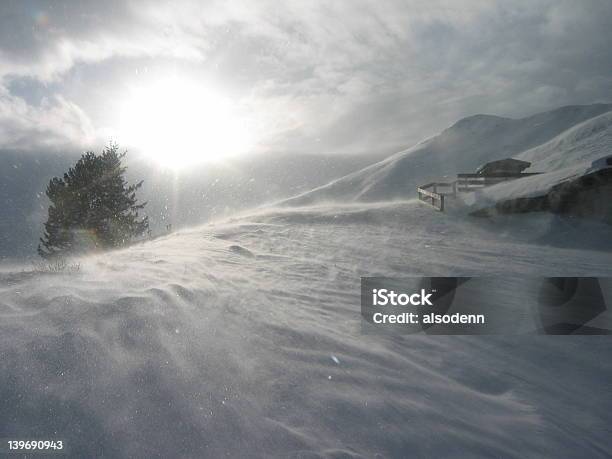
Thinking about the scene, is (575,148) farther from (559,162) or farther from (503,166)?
(503,166)

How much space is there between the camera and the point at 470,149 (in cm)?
4844

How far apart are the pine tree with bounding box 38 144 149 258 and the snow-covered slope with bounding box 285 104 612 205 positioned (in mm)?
17745

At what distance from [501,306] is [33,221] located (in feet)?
464

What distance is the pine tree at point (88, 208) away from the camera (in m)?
20.3

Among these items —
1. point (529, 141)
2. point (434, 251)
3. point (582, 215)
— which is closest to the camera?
point (434, 251)

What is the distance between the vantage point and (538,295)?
7527 millimetres

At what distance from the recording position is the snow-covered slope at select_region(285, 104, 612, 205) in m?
36.0

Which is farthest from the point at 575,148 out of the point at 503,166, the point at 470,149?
the point at 470,149

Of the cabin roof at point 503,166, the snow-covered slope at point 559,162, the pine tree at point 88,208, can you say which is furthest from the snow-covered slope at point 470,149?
the pine tree at point 88,208

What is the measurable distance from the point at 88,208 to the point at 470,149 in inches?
1793

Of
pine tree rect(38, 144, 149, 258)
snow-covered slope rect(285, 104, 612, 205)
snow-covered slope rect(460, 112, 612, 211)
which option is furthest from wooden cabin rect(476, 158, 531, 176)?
pine tree rect(38, 144, 149, 258)

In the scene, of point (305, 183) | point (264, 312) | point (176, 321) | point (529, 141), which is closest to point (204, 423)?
point (176, 321)

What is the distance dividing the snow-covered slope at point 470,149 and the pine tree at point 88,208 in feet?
58.2

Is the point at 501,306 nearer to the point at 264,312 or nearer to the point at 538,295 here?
the point at 538,295
